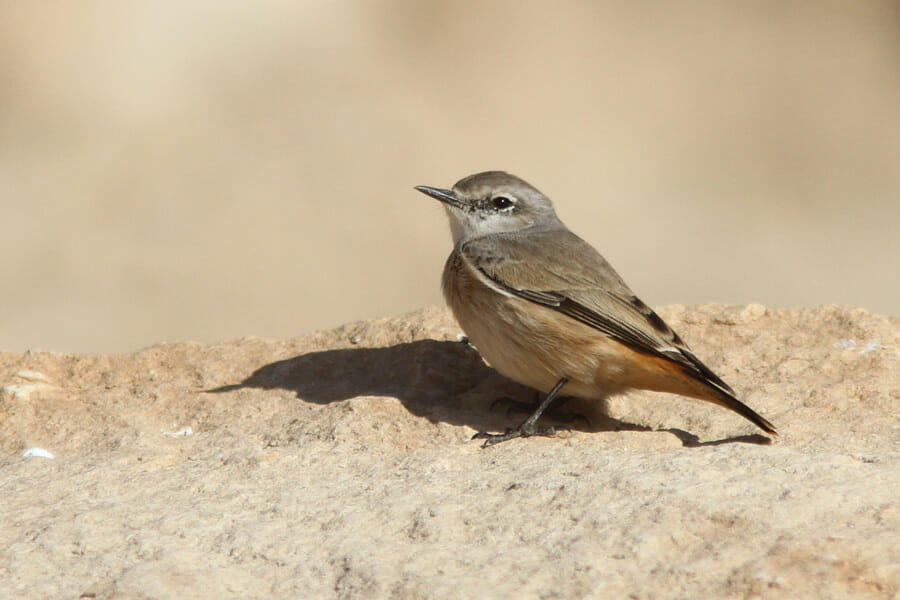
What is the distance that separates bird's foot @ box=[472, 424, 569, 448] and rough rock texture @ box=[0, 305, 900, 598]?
0.39 ft

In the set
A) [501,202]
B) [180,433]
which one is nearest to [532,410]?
[501,202]

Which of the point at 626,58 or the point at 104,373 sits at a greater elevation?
the point at 626,58

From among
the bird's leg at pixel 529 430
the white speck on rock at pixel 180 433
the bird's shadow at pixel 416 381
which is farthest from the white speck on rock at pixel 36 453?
the bird's leg at pixel 529 430

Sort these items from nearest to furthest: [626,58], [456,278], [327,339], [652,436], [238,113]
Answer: [652,436], [456,278], [327,339], [238,113], [626,58]

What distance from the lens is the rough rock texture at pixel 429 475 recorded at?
12.3 ft

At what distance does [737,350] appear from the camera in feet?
22.1

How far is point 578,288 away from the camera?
20.3 ft

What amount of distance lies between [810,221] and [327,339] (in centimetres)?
1107

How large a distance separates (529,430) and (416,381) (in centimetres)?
93

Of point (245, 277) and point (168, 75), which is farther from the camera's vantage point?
point (168, 75)

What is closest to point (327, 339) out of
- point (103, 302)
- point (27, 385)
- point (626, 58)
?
point (27, 385)

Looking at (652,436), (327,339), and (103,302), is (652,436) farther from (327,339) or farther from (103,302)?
(103,302)

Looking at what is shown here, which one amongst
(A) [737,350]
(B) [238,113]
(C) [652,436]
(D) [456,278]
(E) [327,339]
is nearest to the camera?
(C) [652,436]

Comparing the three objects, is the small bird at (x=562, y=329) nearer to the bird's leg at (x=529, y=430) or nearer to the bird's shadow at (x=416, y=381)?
the bird's leg at (x=529, y=430)
